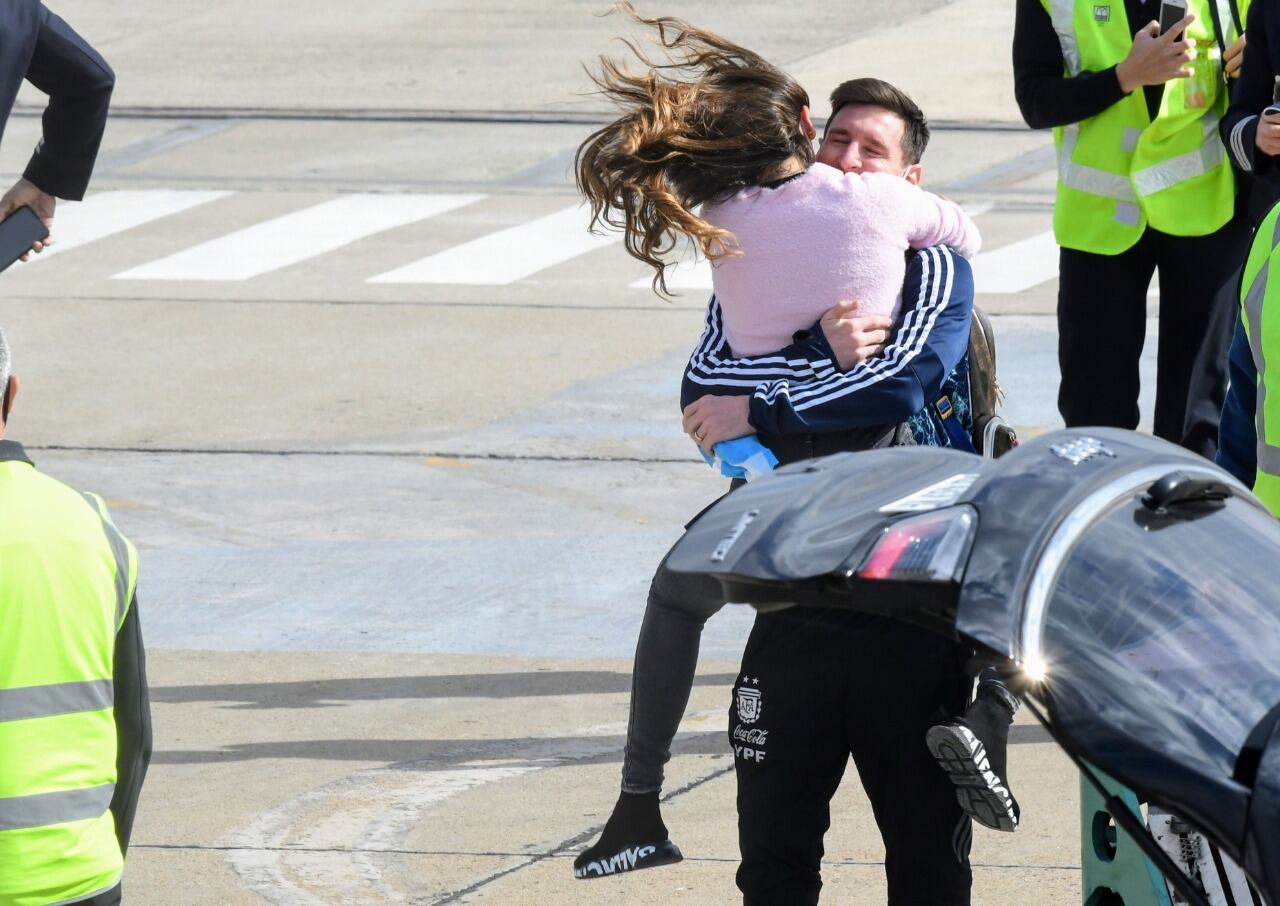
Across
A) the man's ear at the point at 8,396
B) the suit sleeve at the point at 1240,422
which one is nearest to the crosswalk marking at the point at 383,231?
the suit sleeve at the point at 1240,422

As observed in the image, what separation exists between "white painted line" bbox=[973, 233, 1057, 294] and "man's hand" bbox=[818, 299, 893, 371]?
7109mm

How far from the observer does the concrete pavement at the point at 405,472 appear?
498 centimetres

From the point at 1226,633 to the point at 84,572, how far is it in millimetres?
1737

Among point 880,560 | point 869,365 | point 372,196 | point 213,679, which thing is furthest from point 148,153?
point 880,560

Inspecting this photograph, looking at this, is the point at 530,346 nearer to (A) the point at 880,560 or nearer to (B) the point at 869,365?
(B) the point at 869,365

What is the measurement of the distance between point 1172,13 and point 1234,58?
214mm

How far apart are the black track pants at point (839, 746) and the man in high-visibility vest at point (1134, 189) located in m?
2.50

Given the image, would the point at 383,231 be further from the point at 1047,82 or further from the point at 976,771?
the point at 976,771

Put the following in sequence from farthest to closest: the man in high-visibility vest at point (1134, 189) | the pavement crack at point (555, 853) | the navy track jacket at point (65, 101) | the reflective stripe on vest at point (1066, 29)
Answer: the reflective stripe on vest at point (1066, 29) < the man in high-visibility vest at point (1134, 189) < the navy track jacket at point (65, 101) < the pavement crack at point (555, 853)

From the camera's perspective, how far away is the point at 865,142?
3.95 meters

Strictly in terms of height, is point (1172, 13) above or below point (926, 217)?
below

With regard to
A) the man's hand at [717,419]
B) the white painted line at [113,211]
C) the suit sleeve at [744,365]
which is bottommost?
the white painted line at [113,211]

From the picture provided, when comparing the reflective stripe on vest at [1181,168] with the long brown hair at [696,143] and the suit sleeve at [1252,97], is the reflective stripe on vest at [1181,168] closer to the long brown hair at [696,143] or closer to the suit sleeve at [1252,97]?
the suit sleeve at [1252,97]

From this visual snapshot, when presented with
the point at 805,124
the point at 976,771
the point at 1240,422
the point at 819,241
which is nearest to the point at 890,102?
the point at 805,124
